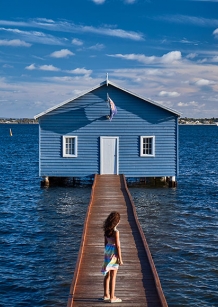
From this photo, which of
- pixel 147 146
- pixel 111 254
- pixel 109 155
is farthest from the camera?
pixel 147 146

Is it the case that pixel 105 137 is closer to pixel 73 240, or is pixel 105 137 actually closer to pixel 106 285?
pixel 73 240

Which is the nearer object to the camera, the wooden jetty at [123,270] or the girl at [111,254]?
the girl at [111,254]

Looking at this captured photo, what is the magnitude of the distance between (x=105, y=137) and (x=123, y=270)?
16108mm

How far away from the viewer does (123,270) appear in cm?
1156

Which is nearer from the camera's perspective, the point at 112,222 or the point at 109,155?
the point at 112,222

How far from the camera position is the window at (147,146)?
27406 millimetres

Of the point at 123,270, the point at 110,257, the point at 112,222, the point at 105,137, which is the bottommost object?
the point at 123,270

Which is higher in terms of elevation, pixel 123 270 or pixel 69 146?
pixel 69 146

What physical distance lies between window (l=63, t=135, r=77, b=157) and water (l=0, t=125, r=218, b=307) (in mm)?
2261

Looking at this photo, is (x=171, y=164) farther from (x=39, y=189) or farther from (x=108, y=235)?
(x=108, y=235)

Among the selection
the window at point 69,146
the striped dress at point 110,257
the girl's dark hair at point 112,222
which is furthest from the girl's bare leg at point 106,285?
the window at point 69,146

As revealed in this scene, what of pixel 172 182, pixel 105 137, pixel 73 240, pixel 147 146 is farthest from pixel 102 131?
pixel 73 240

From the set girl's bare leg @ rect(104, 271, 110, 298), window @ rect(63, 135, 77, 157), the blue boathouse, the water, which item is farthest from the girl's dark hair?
window @ rect(63, 135, 77, 157)

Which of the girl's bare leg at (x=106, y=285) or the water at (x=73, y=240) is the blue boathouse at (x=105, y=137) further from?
the girl's bare leg at (x=106, y=285)
